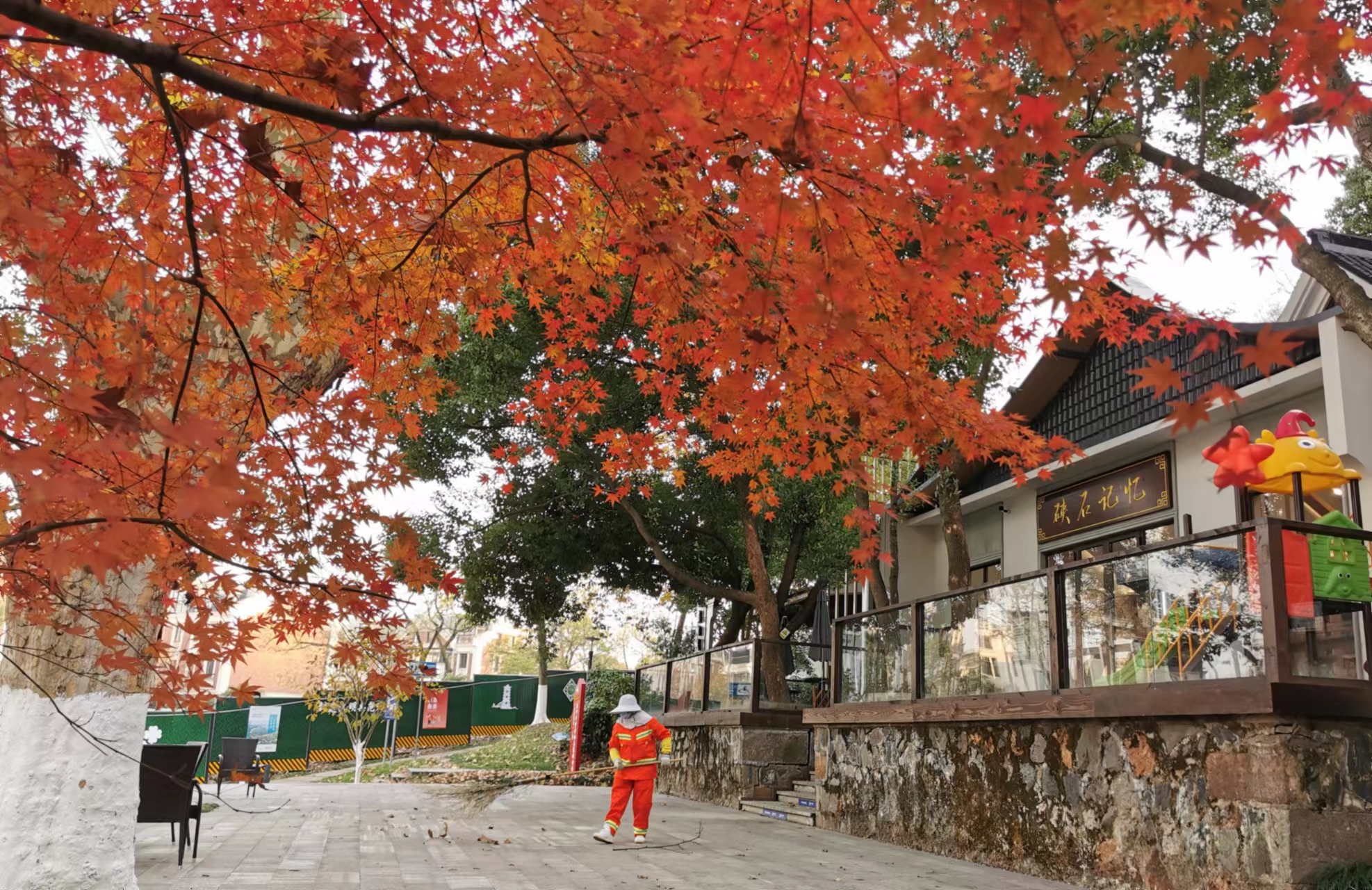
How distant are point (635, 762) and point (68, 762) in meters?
5.19

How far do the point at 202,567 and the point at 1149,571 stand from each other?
21.5 ft

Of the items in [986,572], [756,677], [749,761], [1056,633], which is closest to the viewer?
[1056,633]

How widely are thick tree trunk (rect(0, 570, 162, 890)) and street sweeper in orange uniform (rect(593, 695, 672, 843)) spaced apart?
15.2 feet

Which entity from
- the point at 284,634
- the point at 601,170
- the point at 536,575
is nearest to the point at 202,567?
the point at 284,634

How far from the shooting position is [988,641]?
31.8 ft

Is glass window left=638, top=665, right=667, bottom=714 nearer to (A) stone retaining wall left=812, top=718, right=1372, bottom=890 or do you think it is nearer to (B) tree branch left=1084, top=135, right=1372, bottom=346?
(A) stone retaining wall left=812, top=718, right=1372, bottom=890

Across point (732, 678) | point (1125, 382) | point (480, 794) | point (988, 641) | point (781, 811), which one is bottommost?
point (781, 811)

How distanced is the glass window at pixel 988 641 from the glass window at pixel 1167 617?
0.43m

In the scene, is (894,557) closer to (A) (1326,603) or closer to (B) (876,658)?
(B) (876,658)

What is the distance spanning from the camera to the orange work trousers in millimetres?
10195

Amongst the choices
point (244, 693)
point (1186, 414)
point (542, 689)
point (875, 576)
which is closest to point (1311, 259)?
point (1186, 414)

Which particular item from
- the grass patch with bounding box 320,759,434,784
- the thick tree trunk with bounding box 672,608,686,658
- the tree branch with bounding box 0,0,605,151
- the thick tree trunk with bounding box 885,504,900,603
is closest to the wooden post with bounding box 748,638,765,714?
the thick tree trunk with bounding box 885,504,900,603

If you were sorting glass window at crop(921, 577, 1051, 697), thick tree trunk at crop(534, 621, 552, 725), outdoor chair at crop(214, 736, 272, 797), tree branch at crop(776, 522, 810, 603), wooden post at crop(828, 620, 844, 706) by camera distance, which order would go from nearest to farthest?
1. glass window at crop(921, 577, 1051, 697)
2. wooden post at crop(828, 620, 844, 706)
3. outdoor chair at crop(214, 736, 272, 797)
4. tree branch at crop(776, 522, 810, 603)
5. thick tree trunk at crop(534, 621, 552, 725)

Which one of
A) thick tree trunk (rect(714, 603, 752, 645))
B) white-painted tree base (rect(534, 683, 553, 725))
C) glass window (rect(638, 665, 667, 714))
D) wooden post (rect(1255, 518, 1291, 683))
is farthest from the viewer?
white-painted tree base (rect(534, 683, 553, 725))
